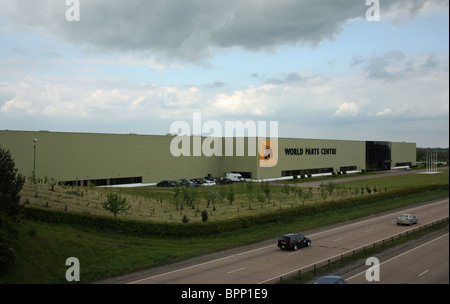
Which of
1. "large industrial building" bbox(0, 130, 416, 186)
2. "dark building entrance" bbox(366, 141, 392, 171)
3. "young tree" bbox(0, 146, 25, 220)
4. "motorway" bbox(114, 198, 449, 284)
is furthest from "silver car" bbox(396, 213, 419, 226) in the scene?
"dark building entrance" bbox(366, 141, 392, 171)

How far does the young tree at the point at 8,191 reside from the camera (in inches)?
938

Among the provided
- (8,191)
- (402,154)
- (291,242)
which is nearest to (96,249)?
(8,191)

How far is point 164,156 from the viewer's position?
7300 centimetres

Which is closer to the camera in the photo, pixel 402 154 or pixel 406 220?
pixel 406 220

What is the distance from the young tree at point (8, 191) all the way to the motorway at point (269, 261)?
9.42m

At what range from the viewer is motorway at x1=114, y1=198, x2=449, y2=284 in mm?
20891

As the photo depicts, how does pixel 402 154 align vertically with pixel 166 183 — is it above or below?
above

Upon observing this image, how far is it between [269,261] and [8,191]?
19.3 m

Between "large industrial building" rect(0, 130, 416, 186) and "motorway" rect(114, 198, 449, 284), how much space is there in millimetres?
32639

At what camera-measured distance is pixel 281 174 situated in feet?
284

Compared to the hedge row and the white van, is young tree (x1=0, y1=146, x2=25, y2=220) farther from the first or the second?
the white van

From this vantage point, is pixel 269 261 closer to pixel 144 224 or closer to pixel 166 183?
pixel 144 224

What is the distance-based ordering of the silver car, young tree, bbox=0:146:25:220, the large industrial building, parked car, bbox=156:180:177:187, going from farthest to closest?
1. parked car, bbox=156:180:177:187
2. the large industrial building
3. the silver car
4. young tree, bbox=0:146:25:220
